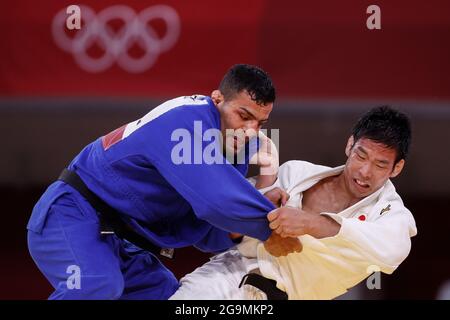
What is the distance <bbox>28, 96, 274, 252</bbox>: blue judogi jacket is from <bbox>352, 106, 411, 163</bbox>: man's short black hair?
59cm

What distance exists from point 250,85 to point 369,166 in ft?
2.24

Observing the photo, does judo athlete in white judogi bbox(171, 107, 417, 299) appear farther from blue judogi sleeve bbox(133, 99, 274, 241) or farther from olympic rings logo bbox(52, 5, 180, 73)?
olympic rings logo bbox(52, 5, 180, 73)

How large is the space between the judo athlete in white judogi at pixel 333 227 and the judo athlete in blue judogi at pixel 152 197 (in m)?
0.18

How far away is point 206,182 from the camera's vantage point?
3756mm

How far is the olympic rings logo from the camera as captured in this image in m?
5.97

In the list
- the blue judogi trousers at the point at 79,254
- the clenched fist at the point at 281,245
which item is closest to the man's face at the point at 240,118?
the clenched fist at the point at 281,245

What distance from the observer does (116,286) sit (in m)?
3.89

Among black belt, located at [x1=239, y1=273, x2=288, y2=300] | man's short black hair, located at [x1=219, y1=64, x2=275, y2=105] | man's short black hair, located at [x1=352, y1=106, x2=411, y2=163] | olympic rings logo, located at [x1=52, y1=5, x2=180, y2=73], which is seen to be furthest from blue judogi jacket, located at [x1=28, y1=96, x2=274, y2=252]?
olympic rings logo, located at [x1=52, y1=5, x2=180, y2=73]

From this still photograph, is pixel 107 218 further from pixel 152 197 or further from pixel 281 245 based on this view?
pixel 281 245

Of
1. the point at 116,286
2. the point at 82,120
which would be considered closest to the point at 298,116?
the point at 82,120

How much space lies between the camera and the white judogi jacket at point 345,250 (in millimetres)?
3826

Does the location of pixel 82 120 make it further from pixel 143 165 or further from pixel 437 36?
pixel 437 36

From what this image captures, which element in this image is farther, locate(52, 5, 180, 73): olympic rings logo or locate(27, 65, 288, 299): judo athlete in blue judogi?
locate(52, 5, 180, 73): olympic rings logo

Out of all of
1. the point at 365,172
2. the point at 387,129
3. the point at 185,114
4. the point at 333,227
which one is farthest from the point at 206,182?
the point at 387,129
